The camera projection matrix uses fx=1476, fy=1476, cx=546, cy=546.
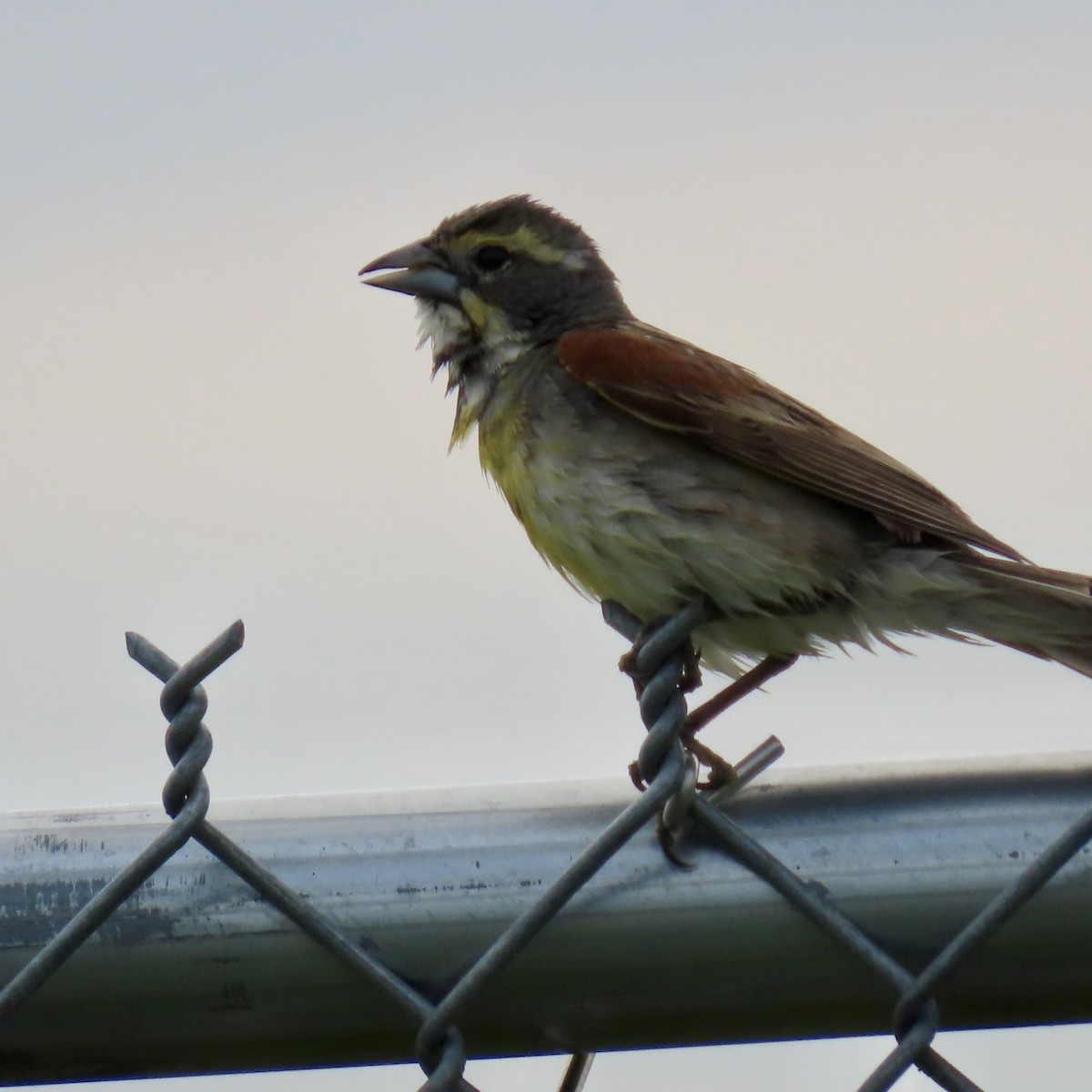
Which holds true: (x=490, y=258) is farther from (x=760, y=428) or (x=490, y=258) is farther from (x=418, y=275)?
(x=760, y=428)

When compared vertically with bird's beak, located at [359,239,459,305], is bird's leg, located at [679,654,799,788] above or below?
below

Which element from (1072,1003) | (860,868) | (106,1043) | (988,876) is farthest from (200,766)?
(1072,1003)

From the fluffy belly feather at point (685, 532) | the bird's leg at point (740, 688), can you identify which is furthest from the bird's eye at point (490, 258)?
the bird's leg at point (740, 688)

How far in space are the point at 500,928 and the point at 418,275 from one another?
9.28ft

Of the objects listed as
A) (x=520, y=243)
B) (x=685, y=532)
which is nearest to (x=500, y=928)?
(x=685, y=532)

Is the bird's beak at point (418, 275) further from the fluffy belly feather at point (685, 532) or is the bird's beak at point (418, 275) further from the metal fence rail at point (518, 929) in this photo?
the metal fence rail at point (518, 929)

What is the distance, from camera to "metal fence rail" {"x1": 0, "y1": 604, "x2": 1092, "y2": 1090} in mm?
1486

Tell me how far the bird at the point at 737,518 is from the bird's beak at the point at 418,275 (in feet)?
1.45

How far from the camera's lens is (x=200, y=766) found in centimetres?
145

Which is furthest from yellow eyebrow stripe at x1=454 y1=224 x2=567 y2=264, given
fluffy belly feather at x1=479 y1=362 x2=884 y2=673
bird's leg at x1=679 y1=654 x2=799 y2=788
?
bird's leg at x1=679 y1=654 x2=799 y2=788

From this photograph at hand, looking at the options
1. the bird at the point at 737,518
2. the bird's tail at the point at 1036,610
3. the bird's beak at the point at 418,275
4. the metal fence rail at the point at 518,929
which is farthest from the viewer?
the bird's beak at the point at 418,275

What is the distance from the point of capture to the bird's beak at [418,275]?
13.2ft

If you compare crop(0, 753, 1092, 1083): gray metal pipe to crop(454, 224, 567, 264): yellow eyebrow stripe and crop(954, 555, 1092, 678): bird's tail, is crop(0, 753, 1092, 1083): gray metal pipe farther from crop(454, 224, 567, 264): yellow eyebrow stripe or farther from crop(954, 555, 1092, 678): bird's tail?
crop(454, 224, 567, 264): yellow eyebrow stripe

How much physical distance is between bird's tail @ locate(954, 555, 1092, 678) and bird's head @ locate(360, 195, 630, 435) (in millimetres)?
1428
